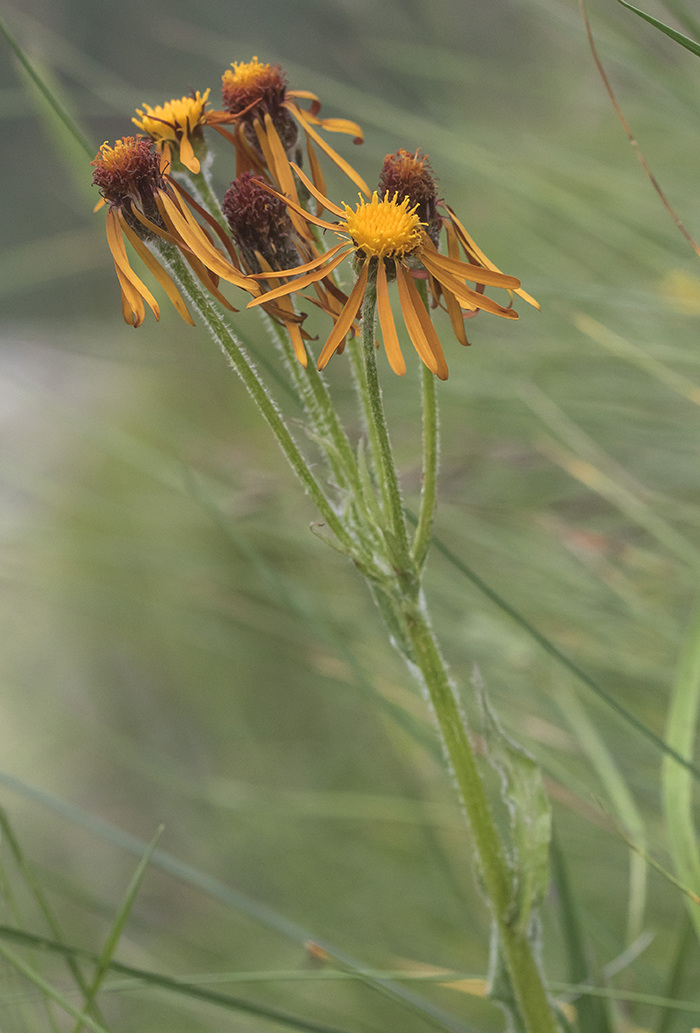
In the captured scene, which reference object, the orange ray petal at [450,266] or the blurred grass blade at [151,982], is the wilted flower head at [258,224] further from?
the blurred grass blade at [151,982]

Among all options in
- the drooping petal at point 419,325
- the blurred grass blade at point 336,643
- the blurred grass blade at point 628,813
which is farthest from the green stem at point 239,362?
the blurred grass blade at point 628,813

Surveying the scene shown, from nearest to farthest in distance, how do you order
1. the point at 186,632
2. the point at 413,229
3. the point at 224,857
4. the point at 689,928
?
the point at 413,229, the point at 689,928, the point at 224,857, the point at 186,632

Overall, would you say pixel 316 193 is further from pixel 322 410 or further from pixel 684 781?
pixel 684 781

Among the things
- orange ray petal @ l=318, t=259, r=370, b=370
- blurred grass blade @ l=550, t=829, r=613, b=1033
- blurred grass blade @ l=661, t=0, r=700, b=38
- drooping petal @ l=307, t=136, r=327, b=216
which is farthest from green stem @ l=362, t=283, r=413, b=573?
blurred grass blade @ l=661, t=0, r=700, b=38

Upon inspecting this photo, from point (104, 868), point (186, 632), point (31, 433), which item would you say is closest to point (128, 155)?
point (186, 632)

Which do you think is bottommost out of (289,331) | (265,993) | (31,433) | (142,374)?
(265,993)

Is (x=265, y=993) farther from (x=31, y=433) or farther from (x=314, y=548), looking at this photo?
(x=31, y=433)
